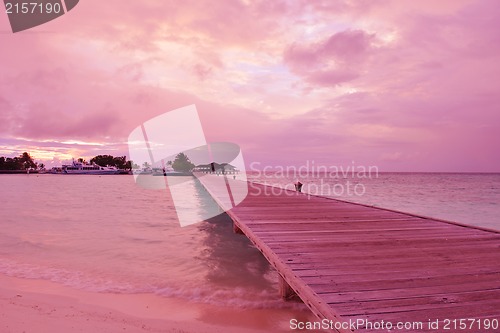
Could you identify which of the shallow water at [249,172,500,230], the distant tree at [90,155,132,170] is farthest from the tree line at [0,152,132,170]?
the shallow water at [249,172,500,230]

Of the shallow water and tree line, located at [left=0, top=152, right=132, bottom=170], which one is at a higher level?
tree line, located at [left=0, top=152, right=132, bottom=170]

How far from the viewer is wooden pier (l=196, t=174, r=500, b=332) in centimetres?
297

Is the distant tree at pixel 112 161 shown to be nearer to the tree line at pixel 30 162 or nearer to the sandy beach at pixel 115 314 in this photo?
the tree line at pixel 30 162

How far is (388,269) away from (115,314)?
4177 millimetres

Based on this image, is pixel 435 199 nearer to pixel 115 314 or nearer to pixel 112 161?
pixel 115 314

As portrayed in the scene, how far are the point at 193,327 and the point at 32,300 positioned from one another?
3.01m

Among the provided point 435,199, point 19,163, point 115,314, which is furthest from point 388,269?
point 19,163

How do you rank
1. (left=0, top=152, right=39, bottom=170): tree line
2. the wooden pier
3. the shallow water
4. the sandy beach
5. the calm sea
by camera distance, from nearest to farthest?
the wooden pier, the sandy beach, the calm sea, the shallow water, (left=0, top=152, right=39, bottom=170): tree line

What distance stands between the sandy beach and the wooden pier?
91cm

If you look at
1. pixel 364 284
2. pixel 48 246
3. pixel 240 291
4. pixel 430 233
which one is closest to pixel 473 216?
pixel 430 233

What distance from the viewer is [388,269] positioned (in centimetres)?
413

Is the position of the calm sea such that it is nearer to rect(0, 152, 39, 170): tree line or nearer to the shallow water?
the shallow water

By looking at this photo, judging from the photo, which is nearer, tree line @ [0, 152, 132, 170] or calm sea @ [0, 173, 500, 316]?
calm sea @ [0, 173, 500, 316]

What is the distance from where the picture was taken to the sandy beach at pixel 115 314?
15.2 feet
